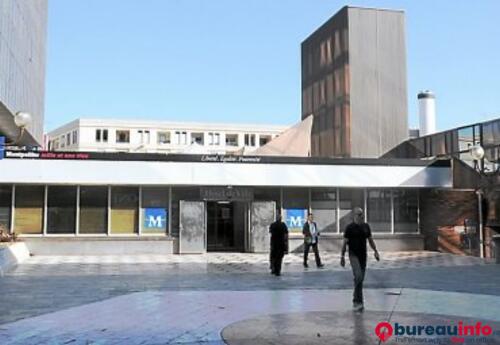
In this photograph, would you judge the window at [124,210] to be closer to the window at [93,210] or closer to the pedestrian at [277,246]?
the window at [93,210]

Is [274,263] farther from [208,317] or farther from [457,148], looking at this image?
[457,148]

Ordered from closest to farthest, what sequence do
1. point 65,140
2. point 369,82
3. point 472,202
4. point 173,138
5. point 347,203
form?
point 472,202, point 347,203, point 369,82, point 173,138, point 65,140

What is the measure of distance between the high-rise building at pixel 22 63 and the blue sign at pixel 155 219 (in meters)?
6.38

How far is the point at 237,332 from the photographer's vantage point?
8336mm

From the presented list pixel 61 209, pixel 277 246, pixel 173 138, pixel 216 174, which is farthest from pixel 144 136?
pixel 277 246

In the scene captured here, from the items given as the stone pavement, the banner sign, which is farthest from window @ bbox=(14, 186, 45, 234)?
the stone pavement

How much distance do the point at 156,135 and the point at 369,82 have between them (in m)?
70.4

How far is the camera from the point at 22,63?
23.9 m

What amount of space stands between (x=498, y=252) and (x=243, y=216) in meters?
10.5

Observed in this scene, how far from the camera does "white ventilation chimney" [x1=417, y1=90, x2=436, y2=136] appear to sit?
3643 cm

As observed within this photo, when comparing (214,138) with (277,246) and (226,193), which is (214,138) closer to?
(226,193)

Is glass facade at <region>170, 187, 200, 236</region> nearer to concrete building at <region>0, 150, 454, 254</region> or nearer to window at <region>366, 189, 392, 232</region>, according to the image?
concrete building at <region>0, 150, 454, 254</region>

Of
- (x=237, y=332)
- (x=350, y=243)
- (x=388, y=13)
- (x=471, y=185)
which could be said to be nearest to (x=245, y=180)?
(x=471, y=185)

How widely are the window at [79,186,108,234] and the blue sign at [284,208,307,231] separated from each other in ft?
24.7
